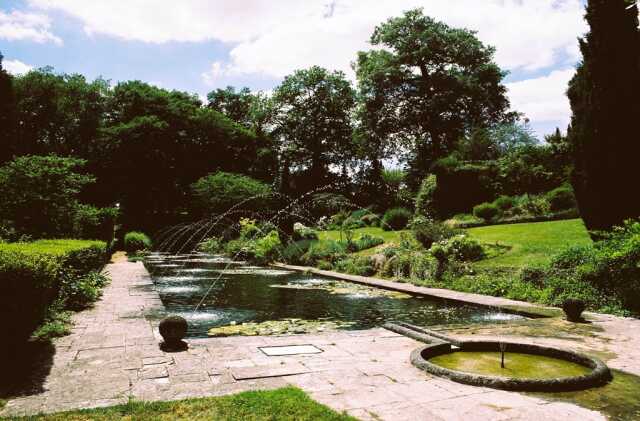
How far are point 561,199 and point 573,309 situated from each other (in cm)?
1559

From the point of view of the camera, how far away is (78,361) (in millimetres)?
5785

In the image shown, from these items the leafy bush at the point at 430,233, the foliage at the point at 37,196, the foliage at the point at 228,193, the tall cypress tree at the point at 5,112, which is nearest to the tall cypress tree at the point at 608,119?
the leafy bush at the point at 430,233

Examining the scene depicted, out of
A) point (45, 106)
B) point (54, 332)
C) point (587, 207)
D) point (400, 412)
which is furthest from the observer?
point (45, 106)

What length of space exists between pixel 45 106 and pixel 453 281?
48101mm

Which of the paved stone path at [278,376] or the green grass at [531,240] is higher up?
the green grass at [531,240]

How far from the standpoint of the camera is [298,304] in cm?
1142

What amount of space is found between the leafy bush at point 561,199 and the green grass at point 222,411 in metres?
21.5

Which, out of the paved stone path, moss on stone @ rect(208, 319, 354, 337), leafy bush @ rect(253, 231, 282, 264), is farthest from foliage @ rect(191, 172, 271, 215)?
the paved stone path

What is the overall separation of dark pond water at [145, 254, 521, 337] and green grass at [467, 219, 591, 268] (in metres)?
3.82

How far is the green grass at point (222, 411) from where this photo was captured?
399cm

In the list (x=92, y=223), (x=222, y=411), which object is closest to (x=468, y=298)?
(x=222, y=411)

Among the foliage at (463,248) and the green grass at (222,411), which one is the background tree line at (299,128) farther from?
the green grass at (222,411)

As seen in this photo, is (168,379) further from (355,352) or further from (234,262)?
(234,262)

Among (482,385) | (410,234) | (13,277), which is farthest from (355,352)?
(410,234)
